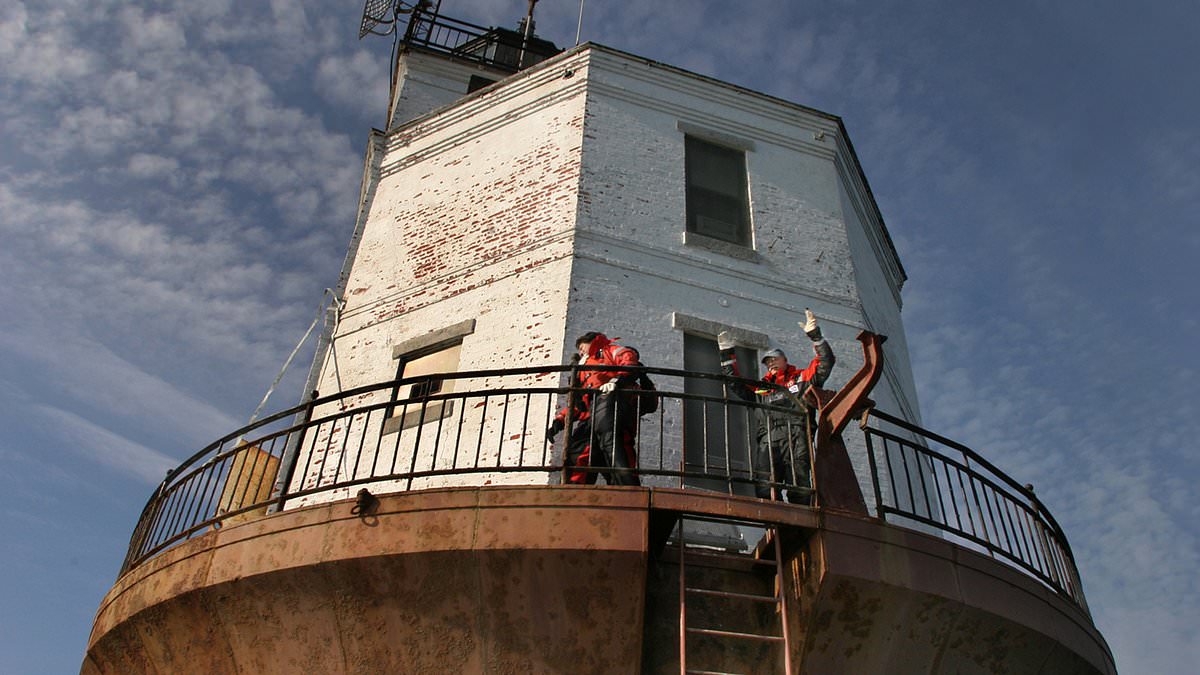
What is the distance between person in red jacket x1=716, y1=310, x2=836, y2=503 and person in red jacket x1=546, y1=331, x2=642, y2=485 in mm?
1024

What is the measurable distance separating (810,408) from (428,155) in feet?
23.5

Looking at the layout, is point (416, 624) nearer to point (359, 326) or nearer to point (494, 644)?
point (494, 644)

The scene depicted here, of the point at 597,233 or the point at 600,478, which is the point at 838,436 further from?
the point at 597,233

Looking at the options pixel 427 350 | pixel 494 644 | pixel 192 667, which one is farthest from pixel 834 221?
pixel 192 667

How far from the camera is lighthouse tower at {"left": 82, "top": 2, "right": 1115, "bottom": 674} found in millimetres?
6828

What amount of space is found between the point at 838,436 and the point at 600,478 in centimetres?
193

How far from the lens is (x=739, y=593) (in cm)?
713

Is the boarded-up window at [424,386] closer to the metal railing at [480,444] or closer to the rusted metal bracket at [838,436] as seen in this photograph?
the metal railing at [480,444]

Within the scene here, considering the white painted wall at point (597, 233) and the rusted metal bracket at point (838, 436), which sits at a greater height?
the white painted wall at point (597, 233)

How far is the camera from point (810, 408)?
7680 mm

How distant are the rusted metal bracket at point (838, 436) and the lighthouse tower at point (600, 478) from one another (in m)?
0.02

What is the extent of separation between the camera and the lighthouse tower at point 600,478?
22.4 feet

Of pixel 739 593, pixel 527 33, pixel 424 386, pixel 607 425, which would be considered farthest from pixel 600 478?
pixel 527 33

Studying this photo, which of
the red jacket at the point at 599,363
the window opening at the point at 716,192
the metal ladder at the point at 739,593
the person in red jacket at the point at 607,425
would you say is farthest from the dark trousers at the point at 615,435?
the window opening at the point at 716,192
